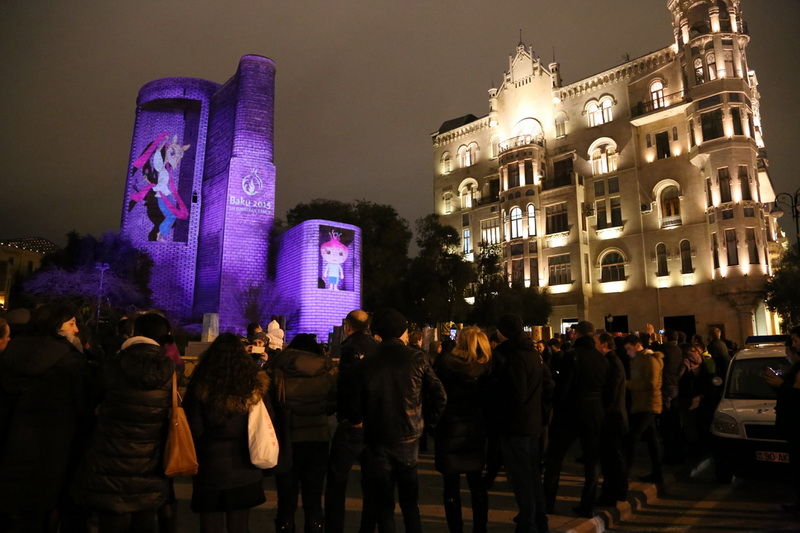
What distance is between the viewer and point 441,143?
5125cm

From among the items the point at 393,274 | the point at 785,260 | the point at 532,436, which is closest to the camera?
the point at 532,436

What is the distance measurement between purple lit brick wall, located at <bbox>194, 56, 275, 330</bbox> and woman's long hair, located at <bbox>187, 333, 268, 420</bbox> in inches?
1383

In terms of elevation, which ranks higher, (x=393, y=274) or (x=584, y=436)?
(x=393, y=274)

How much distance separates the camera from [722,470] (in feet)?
22.6

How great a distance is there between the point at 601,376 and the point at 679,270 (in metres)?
33.2

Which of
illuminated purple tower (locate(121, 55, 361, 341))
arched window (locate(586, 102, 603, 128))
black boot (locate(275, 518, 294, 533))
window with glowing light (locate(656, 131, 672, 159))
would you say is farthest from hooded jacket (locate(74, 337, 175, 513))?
arched window (locate(586, 102, 603, 128))

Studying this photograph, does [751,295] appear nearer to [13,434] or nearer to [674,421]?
[674,421]

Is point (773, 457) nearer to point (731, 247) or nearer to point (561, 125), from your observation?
point (731, 247)

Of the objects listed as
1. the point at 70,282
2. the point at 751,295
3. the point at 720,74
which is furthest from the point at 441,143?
the point at 70,282

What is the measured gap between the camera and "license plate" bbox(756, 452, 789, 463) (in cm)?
624

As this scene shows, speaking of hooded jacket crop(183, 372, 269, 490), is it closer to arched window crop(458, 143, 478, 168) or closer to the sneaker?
the sneaker

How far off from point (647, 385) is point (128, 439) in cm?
562

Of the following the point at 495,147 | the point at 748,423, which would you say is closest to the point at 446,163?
the point at 495,147

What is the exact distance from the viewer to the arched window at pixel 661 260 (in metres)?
35.1
